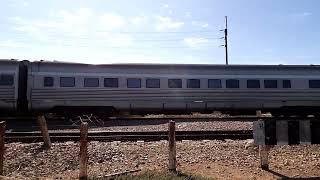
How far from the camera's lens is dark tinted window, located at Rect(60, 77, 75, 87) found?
75.0 ft

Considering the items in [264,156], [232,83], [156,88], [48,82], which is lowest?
[264,156]

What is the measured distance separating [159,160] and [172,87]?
46.5 ft

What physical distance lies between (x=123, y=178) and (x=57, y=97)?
15.7 m

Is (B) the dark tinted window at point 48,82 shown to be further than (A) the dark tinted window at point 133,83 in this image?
No

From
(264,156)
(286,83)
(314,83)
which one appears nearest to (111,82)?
(286,83)

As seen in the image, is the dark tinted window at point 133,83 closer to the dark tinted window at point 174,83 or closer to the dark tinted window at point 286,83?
the dark tinted window at point 174,83

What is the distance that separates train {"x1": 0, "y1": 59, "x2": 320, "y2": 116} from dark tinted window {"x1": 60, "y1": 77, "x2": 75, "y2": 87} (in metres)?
0.02

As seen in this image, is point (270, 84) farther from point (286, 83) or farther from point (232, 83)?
point (232, 83)

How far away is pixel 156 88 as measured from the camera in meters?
23.8

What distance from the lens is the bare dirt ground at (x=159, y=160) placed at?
8.74 metres

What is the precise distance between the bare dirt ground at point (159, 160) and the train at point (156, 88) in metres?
10.6

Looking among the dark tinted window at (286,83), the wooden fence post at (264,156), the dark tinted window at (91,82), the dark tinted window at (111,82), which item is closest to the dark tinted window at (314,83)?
the dark tinted window at (286,83)

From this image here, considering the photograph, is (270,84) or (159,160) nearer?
(159,160)

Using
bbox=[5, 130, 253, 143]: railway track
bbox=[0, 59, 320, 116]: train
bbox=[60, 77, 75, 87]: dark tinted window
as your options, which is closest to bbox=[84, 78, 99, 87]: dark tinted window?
bbox=[0, 59, 320, 116]: train
